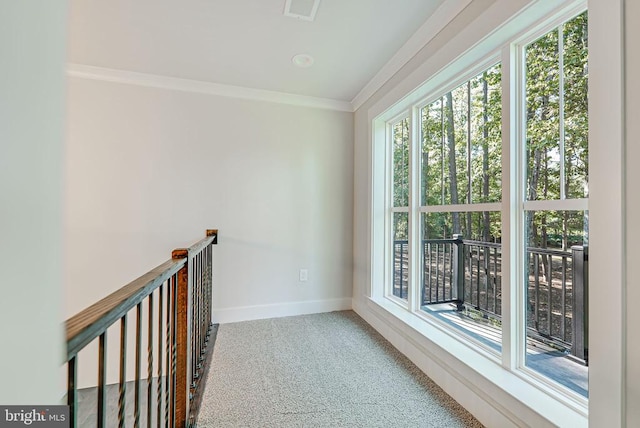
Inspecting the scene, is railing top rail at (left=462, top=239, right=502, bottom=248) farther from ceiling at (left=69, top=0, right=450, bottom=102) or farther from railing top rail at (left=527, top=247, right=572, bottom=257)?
ceiling at (left=69, top=0, right=450, bottom=102)

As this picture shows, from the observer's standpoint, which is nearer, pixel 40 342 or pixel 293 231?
pixel 40 342

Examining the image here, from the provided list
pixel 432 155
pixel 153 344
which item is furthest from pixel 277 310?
pixel 432 155

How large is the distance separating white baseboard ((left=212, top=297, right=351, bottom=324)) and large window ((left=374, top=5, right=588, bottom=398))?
3.79 feet

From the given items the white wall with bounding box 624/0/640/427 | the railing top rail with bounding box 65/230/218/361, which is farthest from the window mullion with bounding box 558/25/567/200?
the railing top rail with bounding box 65/230/218/361

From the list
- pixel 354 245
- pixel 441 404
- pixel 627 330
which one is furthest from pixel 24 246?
pixel 354 245

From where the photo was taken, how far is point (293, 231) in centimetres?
309

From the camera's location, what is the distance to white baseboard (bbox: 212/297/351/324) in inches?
112

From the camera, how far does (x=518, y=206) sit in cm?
150

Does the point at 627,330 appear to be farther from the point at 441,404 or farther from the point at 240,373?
the point at 240,373

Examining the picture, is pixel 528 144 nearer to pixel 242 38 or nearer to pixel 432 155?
pixel 432 155

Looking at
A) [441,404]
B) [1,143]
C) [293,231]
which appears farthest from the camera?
[293,231]

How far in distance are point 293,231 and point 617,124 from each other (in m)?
2.50

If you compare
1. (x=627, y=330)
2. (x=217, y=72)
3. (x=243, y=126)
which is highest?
(x=217, y=72)

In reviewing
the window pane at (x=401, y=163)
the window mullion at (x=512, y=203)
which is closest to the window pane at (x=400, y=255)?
the window pane at (x=401, y=163)
